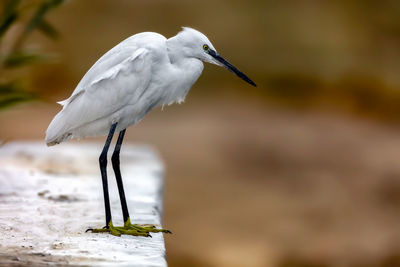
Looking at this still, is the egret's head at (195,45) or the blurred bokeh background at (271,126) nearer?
the egret's head at (195,45)

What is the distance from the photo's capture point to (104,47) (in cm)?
973

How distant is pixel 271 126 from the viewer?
8578 millimetres

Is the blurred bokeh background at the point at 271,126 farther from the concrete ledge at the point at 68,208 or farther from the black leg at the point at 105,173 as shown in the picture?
the black leg at the point at 105,173

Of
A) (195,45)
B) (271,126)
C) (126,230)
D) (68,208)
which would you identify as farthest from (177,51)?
(271,126)

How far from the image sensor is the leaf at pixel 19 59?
10.3 ft

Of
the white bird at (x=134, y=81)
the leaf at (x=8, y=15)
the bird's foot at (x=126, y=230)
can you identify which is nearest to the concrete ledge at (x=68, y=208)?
the bird's foot at (x=126, y=230)

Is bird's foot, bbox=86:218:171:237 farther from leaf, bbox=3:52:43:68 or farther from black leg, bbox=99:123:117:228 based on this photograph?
leaf, bbox=3:52:43:68

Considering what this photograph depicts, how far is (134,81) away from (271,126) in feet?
21.9

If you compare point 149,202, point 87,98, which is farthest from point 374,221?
point 87,98

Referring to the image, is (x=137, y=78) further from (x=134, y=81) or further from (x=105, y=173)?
(x=105, y=173)

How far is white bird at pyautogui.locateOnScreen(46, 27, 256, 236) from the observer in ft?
6.61

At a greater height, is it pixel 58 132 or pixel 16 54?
pixel 16 54

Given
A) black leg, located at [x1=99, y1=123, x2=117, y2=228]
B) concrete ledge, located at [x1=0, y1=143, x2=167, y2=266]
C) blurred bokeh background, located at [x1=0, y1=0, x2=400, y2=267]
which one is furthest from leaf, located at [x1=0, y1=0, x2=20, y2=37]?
black leg, located at [x1=99, y1=123, x2=117, y2=228]

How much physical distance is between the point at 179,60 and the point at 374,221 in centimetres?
421
